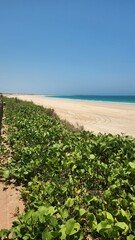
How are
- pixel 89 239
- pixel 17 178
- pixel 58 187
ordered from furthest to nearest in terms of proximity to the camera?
pixel 17 178 → pixel 58 187 → pixel 89 239

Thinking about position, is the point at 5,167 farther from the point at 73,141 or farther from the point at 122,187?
the point at 122,187

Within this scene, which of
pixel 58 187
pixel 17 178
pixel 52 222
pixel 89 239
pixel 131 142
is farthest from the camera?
pixel 131 142

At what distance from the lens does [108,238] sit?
2.89m

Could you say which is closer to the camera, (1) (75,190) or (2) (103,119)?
(1) (75,190)

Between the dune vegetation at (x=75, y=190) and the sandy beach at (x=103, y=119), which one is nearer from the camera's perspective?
the dune vegetation at (x=75, y=190)

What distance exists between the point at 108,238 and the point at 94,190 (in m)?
1.38

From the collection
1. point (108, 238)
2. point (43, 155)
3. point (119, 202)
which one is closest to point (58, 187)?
point (119, 202)

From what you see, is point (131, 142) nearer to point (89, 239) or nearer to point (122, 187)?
point (122, 187)

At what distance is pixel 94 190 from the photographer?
167 inches

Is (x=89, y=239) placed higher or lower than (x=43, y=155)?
lower

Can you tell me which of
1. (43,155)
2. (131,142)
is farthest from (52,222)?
(131,142)

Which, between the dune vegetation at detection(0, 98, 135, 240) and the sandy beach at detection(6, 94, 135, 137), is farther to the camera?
the sandy beach at detection(6, 94, 135, 137)

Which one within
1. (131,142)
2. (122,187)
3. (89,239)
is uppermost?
(131,142)

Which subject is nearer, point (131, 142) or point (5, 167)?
point (5, 167)
